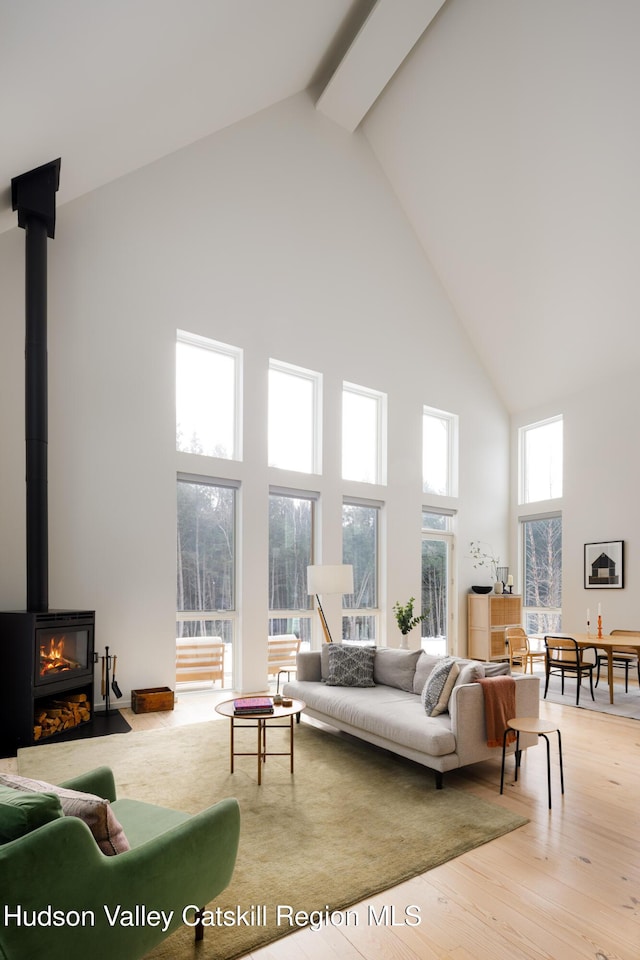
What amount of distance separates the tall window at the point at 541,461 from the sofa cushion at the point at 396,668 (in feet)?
17.4

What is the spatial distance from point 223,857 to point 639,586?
7650 mm

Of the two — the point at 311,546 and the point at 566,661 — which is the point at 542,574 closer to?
the point at 566,661

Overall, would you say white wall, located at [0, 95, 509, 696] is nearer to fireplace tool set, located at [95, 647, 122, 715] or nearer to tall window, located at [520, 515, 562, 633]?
fireplace tool set, located at [95, 647, 122, 715]

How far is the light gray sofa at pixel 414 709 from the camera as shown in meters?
4.06

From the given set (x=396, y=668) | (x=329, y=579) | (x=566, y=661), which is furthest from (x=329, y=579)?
(x=566, y=661)

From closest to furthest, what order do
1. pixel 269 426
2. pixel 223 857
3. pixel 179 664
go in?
pixel 223 857
pixel 179 664
pixel 269 426

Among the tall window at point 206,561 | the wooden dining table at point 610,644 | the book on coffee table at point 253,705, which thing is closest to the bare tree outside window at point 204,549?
the tall window at point 206,561

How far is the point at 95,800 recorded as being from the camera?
1.96m

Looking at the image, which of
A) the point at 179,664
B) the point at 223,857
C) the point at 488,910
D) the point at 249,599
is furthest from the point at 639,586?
the point at 223,857

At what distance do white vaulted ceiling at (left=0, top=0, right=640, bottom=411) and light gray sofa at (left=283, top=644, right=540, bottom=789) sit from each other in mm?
4786

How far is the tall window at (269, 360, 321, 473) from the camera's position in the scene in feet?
25.6

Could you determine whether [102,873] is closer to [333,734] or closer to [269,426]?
[333,734]

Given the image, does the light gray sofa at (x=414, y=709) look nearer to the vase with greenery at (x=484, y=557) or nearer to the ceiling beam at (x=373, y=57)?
the vase with greenery at (x=484, y=557)

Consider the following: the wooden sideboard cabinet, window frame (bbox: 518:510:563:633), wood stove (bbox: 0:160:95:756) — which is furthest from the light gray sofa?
window frame (bbox: 518:510:563:633)
